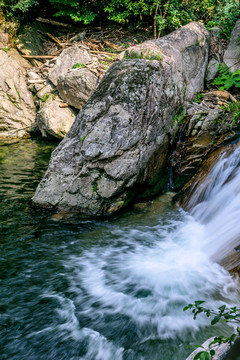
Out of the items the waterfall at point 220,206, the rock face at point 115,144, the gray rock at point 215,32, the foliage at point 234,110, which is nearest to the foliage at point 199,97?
the foliage at point 234,110

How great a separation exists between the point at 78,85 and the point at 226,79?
4665 millimetres

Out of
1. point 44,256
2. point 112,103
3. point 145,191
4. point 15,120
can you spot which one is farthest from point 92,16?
point 44,256

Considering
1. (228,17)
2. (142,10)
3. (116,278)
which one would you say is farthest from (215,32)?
(116,278)

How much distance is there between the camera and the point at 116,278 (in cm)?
329

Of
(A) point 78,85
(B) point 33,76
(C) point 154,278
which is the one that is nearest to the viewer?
(C) point 154,278

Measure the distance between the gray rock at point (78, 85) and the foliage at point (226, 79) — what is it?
387cm

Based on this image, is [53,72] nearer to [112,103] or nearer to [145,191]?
[112,103]

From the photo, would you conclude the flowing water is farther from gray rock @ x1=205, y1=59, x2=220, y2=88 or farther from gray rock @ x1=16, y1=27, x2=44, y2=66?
gray rock @ x1=16, y1=27, x2=44, y2=66

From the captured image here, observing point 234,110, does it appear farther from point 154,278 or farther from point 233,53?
point 154,278

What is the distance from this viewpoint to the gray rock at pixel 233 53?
Result: 311 inches

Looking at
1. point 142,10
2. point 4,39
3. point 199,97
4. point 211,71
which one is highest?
point 142,10

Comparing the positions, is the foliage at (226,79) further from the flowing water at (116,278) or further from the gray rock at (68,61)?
the gray rock at (68,61)

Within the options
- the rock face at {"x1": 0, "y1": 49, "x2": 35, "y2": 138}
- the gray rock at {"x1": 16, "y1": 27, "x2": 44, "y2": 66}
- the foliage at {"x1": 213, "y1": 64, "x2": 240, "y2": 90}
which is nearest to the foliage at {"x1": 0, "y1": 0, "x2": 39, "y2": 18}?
the gray rock at {"x1": 16, "y1": 27, "x2": 44, "y2": 66}

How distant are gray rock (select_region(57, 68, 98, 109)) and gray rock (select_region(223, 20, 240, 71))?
4.15m
